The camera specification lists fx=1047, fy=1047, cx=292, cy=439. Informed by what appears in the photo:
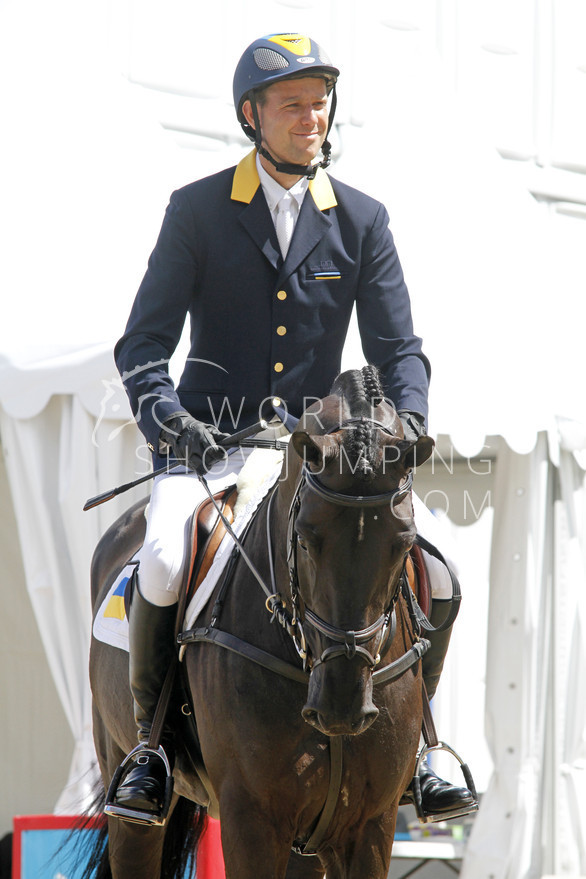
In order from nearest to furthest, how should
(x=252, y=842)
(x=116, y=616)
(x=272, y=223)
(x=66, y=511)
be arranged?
1. (x=252, y=842)
2. (x=272, y=223)
3. (x=116, y=616)
4. (x=66, y=511)

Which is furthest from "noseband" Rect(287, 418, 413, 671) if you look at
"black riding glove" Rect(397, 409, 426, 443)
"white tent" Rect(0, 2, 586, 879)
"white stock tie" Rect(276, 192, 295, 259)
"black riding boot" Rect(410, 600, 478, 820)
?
"white tent" Rect(0, 2, 586, 879)

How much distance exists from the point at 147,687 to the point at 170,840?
1146 millimetres

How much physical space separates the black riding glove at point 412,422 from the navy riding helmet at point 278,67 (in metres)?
0.97

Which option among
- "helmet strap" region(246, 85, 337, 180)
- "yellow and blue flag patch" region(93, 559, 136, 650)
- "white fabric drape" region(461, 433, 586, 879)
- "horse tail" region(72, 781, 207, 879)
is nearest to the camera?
"helmet strap" region(246, 85, 337, 180)

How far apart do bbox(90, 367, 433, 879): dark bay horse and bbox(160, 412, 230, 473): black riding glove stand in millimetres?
223

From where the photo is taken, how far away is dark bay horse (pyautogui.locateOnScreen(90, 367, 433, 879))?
228 centimetres

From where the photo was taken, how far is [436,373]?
256 inches

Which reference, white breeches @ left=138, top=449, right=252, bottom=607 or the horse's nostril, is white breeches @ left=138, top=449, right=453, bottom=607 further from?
the horse's nostril

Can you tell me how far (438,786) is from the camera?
3.20 metres

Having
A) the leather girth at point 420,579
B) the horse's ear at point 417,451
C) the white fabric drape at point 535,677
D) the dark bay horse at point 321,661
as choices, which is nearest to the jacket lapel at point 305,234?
the dark bay horse at point 321,661

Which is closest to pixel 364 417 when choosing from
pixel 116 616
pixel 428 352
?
pixel 116 616

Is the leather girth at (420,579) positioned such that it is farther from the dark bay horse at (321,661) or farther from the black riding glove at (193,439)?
the black riding glove at (193,439)

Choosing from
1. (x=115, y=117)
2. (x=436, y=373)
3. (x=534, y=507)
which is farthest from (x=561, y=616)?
(x=115, y=117)

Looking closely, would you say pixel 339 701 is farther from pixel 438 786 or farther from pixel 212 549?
pixel 438 786
